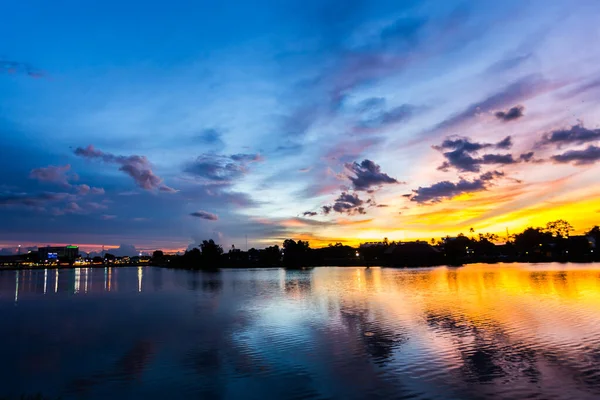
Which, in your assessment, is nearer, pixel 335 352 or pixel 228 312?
pixel 335 352

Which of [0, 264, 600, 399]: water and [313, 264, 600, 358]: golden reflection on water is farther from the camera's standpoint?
[313, 264, 600, 358]: golden reflection on water

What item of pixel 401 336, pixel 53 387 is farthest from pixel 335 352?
pixel 53 387

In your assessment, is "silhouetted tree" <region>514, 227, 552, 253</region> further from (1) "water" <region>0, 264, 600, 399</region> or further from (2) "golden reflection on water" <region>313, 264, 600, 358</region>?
(1) "water" <region>0, 264, 600, 399</region>

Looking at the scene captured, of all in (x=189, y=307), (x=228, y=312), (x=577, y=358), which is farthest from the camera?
(x=189, y=307)

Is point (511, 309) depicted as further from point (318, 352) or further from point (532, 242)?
point (532, 242)

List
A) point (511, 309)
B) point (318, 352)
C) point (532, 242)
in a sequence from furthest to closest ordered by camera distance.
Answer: point (532, 242)
point (511, 309)
point (318, 352)

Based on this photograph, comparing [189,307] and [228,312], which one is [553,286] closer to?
[228,312]

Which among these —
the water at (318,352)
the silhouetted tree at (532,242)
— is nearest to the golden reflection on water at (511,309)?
the water at (318,352)

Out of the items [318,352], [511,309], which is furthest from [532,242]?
[318,352]

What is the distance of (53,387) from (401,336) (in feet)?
72.2

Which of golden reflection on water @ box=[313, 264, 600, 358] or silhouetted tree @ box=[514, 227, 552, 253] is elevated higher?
silhouetted tree @ box=[514, 227, 552, 253]

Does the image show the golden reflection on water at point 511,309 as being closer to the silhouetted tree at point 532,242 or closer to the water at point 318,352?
the water at point 318,352

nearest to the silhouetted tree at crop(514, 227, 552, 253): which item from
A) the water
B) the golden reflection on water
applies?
the golden reflection on water

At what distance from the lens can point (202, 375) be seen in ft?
71.3
